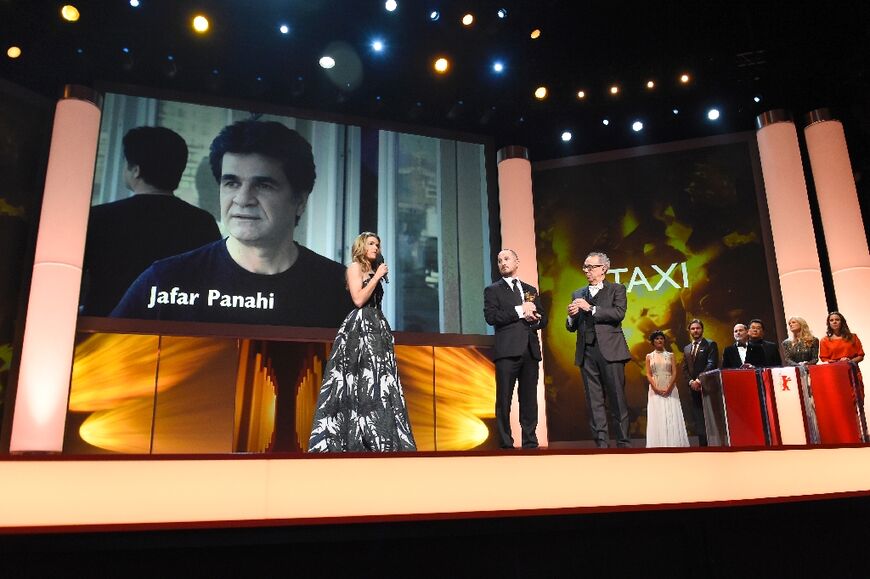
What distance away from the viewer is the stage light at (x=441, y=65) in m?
6.64

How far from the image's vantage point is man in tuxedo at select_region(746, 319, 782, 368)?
525 cm

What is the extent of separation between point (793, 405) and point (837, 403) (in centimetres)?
25

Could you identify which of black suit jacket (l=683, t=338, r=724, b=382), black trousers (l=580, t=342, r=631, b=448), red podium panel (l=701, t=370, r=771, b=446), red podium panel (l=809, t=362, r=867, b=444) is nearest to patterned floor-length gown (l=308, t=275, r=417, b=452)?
black trousers (l=580, t=342, r=631, b=448)

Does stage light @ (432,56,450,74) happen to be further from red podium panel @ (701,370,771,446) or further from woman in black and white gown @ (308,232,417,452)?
red podium panel @ (701,370,771,446)

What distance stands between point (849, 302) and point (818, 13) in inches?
114

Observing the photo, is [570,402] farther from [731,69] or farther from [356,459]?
[356,459]

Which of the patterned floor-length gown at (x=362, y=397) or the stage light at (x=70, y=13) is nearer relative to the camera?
the patterned floor-length gown at (x=362, y=397)

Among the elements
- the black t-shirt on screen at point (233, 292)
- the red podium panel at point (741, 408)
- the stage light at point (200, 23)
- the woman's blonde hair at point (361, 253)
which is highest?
the stage light at point (200, 23)

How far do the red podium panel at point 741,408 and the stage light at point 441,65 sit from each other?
158 inches

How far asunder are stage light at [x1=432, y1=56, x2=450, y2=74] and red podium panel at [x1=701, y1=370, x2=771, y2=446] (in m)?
4.01

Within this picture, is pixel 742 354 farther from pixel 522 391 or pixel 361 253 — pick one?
pixel 361 253

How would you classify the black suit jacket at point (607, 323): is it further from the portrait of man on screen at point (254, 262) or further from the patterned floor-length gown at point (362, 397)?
the portrait of man on screen at point (254, 262)

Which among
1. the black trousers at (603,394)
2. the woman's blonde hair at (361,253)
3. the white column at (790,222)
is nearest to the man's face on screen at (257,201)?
the woman's blonde hair at (361,253)

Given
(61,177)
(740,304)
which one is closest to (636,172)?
(740,304)
